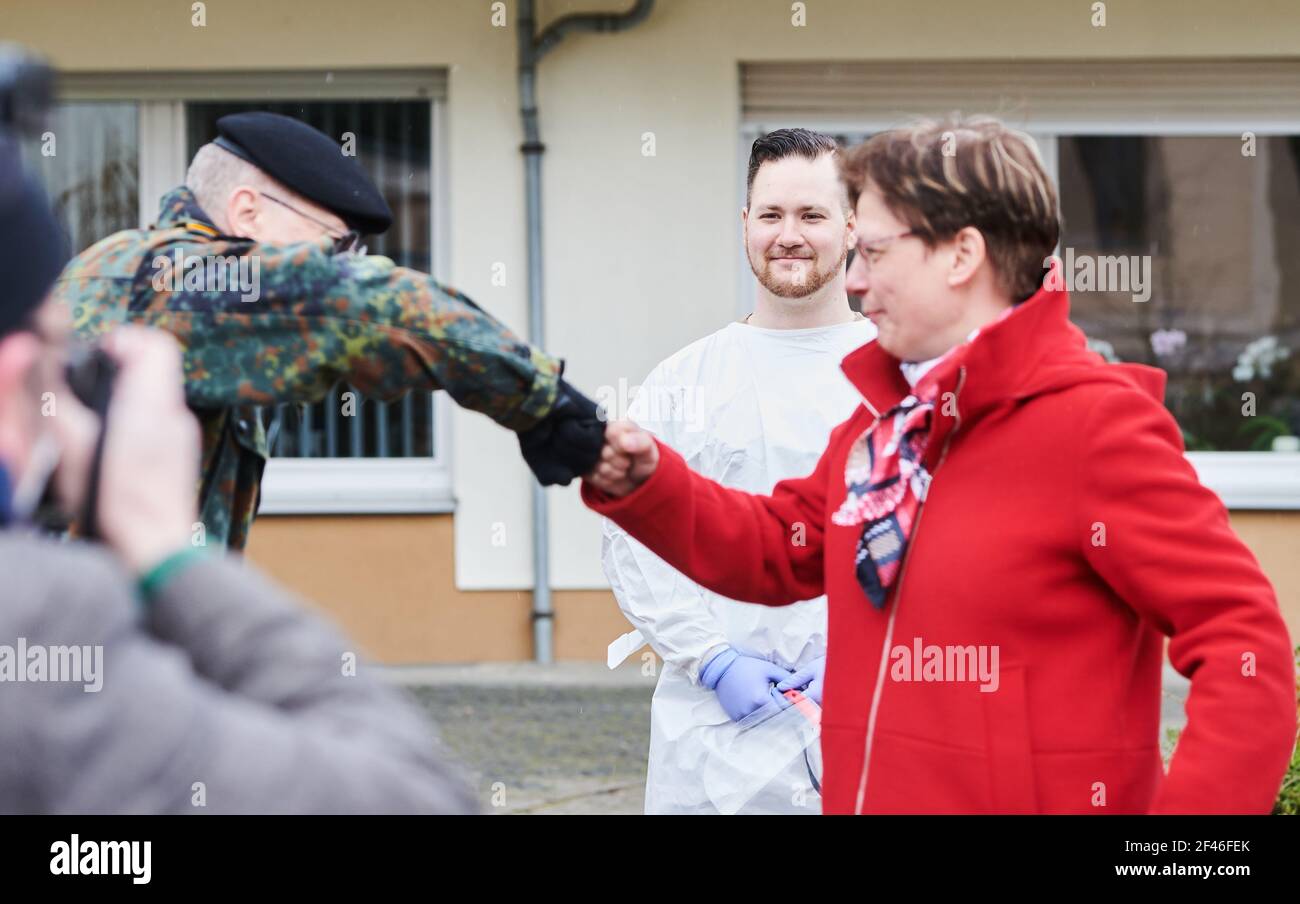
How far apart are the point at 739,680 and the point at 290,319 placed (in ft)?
5.22

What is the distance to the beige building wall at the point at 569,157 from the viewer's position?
25.1 ft

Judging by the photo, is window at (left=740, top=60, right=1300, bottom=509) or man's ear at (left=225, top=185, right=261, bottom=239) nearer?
man's ear at (left=225, top=185, right=261, bottom=239)

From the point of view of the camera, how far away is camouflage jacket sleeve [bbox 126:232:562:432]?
1794 millimetres

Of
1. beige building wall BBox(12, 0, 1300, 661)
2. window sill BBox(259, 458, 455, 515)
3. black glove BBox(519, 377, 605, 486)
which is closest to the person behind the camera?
black glove BBox(519, 377, 605, 486)

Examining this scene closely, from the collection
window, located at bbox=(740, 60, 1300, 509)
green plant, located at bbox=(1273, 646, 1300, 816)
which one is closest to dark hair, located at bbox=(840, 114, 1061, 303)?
green plant, located at bbox=(1273, 646, 1300, 816)

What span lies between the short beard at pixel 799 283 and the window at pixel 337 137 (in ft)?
15.2

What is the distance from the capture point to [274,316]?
→ 179 centimetres

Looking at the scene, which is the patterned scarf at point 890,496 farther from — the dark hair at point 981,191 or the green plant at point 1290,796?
the green plant at point 1290,796

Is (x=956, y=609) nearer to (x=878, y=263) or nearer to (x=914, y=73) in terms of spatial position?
(x=878, y=263)

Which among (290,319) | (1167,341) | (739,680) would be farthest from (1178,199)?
(290,319)

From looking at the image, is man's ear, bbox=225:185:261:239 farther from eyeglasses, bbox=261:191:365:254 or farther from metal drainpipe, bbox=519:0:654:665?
metal drainpipe, bbox=519:0:654:665

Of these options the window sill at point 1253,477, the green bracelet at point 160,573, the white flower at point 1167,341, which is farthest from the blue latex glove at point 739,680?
the white flower at point 1167,341

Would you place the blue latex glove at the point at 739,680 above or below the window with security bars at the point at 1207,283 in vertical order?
below

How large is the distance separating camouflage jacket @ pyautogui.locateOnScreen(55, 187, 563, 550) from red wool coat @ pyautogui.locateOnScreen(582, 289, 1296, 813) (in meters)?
0.65
